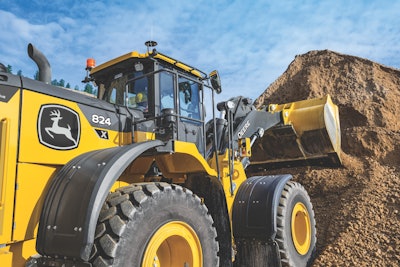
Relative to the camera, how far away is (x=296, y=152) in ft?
24.4

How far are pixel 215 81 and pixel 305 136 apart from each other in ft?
10.9

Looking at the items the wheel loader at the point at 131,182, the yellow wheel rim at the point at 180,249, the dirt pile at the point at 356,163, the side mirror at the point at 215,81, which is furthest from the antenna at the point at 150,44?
the dirt pile at the point at 356,163

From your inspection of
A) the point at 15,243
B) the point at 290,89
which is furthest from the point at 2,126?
the point at 290,89

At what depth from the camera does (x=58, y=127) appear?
310 centimetres

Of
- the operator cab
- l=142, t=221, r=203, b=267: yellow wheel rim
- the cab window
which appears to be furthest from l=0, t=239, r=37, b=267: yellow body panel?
the cab window

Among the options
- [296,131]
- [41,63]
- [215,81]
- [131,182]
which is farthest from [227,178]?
[296,131]

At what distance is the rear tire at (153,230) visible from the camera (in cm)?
268

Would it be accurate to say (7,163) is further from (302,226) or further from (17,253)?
(302,226)

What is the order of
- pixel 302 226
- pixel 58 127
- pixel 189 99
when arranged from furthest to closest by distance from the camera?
1. pixel 302 226
2. pixel 189 99
3. pixel 58 127

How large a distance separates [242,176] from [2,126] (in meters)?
3.40

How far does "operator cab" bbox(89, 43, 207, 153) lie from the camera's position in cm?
402

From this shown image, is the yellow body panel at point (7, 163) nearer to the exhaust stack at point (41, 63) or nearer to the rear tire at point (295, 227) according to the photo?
the exhaust stack at point (41, 63)

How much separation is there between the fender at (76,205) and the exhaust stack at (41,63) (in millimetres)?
891

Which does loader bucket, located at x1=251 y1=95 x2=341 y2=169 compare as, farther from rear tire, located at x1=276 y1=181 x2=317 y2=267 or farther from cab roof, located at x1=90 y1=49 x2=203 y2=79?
cab roof, located at x1=90 y1=49 x2=203 y2=79
